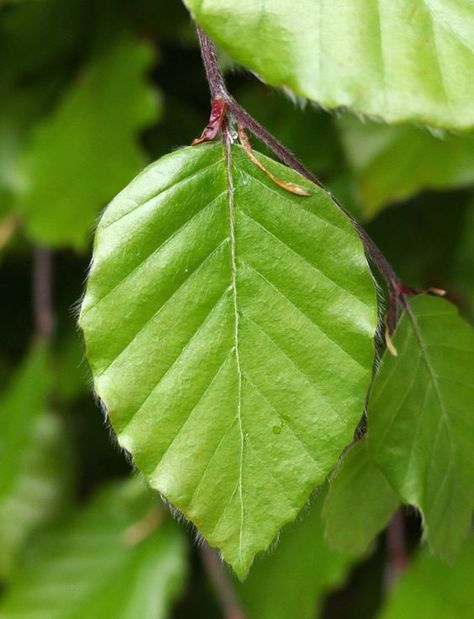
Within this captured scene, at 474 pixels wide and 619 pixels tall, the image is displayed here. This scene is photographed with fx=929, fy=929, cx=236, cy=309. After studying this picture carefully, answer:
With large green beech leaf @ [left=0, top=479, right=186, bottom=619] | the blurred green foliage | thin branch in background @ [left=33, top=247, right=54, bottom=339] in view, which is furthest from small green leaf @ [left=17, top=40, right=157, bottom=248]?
large green beech leaf @ [left=0, top=479, right=186, bottom=619]

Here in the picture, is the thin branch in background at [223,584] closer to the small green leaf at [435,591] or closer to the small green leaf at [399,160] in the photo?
the small green leaf at [435,591]

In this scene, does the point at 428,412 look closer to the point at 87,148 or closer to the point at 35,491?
the point at 87,148

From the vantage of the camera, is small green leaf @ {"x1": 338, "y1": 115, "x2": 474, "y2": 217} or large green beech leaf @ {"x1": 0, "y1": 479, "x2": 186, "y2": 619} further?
large green beech leaf @ {"x1": 0, "y1": 479, "x2": 186, "y2": 619}

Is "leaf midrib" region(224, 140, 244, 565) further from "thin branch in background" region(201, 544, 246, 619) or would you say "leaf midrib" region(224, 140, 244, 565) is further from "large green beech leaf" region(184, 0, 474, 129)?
"thin branch in background" region(201, 544, 246, 619)

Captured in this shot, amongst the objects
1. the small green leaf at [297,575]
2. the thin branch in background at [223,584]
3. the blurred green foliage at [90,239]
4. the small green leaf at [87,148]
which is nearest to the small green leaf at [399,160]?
the blurred green foliage at [90,239]

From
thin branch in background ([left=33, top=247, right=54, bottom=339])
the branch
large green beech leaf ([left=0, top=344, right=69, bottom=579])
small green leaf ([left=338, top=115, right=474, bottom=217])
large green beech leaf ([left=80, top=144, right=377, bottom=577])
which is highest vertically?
the branch

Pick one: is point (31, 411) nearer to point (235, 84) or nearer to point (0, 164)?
point (0, 164)
